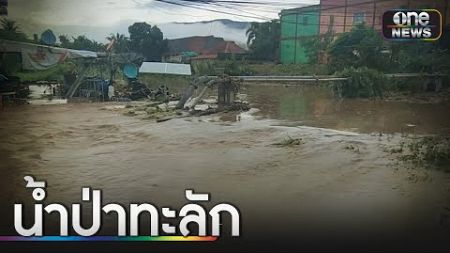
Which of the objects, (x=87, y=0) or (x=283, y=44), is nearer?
(x=87, y=0)

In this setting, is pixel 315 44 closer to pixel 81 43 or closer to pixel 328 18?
pixel 328 18

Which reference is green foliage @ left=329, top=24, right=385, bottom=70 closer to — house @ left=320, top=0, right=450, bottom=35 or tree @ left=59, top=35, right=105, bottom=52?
house @ left=320, top=0, right=450, bottom=35

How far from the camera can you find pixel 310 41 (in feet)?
9.06

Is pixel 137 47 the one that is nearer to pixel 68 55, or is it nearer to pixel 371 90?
pixel 68 55

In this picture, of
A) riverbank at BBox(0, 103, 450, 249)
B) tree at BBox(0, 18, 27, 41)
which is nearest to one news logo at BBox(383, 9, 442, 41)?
riverbank at BBox(0, 103, 450, 249)

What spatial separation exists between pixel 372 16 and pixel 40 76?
1.98m

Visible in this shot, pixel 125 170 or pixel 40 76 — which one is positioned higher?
pixel 40 76

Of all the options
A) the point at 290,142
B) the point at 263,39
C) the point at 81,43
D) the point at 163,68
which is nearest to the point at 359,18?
the point at 263,39

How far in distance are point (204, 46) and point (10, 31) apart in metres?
1.10

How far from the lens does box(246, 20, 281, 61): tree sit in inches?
105

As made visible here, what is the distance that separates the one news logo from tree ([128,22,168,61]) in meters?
1.33

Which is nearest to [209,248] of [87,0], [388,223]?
[388,223]

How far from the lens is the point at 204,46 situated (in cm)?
270

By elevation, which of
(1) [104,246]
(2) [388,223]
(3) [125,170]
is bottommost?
(1) [104,246]
